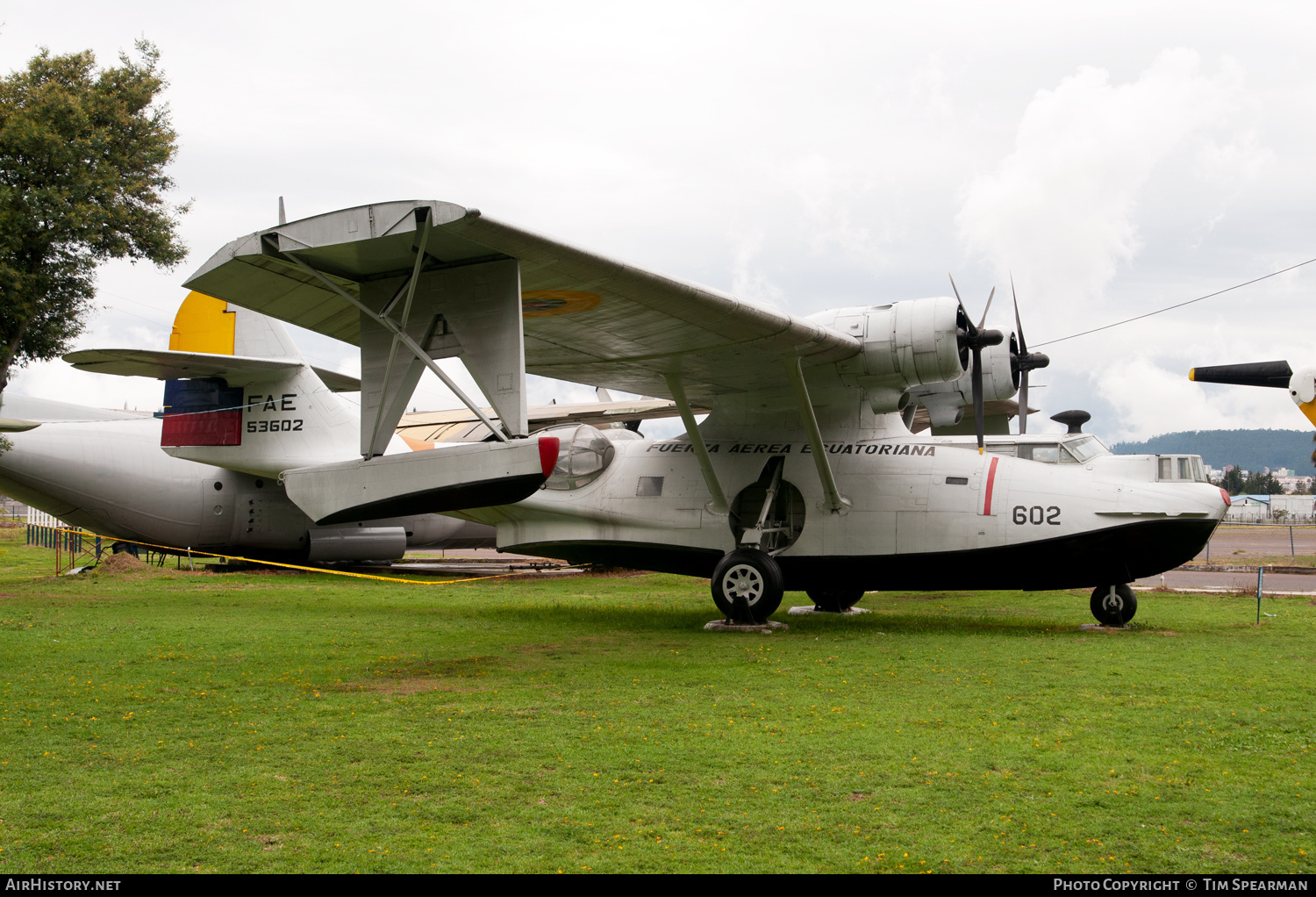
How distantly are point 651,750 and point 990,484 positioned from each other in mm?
8464

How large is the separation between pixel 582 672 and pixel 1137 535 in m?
7.84

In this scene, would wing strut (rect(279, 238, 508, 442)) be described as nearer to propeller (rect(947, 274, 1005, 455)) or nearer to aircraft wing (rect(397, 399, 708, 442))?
propeller (rect(947, 274, 1005, 455))

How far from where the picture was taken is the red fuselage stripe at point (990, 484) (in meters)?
A: 13.2

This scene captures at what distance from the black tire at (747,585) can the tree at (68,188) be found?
10.3 m

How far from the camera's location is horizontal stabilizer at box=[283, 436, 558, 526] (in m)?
9.00

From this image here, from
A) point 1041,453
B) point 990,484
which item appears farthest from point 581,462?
point 1041,453

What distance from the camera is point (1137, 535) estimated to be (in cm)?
1261

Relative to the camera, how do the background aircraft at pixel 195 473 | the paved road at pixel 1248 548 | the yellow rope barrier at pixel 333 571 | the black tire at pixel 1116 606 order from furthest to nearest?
the paved road at pixel 1248 548, the yellow rope barrier at pixel 333 571, the background aircraft at pixel 195 473, the black tire at pixel 1116 606

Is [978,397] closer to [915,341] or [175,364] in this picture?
[915,341]

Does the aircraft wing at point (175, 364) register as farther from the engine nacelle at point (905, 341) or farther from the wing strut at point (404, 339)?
the engine nacelle at point (905, 341)

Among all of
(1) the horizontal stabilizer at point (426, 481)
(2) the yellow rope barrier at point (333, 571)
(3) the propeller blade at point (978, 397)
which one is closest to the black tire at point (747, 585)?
(3) the propeller blade at point (978, 397)

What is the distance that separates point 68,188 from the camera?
1370 cm

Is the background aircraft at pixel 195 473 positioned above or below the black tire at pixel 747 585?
above

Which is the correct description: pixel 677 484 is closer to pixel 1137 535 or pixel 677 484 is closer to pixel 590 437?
pixel 590 437
